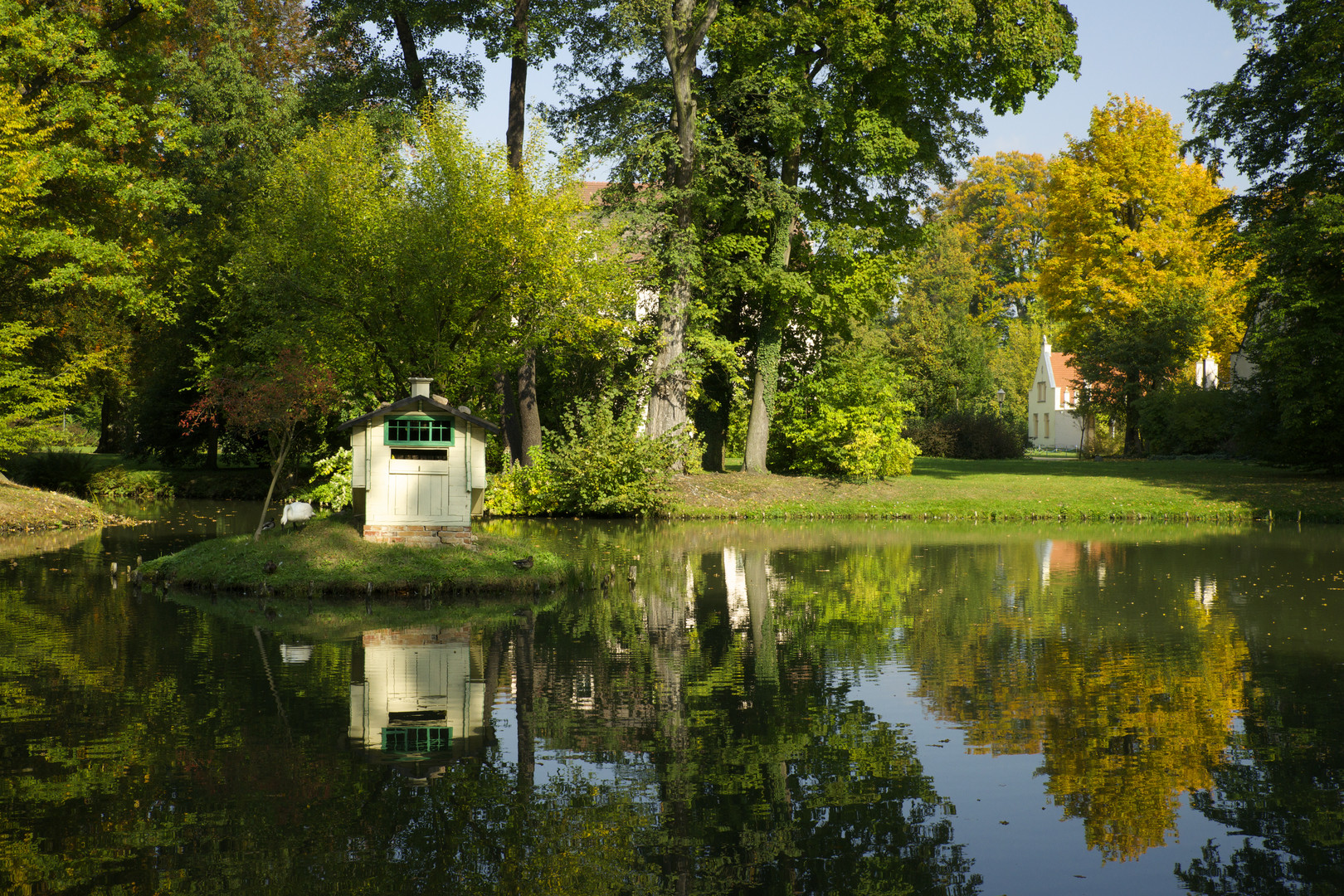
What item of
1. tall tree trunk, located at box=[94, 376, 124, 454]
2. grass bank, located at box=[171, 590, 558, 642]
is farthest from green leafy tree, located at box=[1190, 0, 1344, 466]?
tall tree trunk, located at box=[94, 376, 124, 454]

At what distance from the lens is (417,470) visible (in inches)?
625

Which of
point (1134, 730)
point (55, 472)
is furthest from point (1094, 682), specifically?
point (55, 472)

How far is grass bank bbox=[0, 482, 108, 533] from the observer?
2298cm

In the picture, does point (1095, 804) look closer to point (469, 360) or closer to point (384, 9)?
point (469, 360)

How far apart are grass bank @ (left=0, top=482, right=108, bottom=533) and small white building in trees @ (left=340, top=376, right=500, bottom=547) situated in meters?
11.5

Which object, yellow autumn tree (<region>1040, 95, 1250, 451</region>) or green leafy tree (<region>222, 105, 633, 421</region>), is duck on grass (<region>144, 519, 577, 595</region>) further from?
yellow autumn tree (<region>1040, 95, 1250, 451</region>)

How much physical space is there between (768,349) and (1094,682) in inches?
890

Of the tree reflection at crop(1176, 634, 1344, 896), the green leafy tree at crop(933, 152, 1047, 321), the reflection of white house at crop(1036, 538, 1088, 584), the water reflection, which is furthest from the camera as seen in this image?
the green leafy tree at crop(933, 152, 1047, 321)

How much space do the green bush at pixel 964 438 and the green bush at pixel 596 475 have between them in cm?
1892

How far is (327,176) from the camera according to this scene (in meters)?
24.4

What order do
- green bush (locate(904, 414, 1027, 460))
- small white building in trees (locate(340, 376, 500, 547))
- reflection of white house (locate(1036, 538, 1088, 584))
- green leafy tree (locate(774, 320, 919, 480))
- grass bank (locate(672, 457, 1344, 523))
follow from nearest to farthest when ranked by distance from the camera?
1. small white building in trees (locate(340, 376, 500, 547))
2. reflection of white house (locate(1036, 538, 1088, 584))
3. grass bank (locate(672, 457, 1344, 523))
4. green leafy tree (locate(774, 320, 919, 480))
5. green bush (locate(904, 414, 1027, 460))

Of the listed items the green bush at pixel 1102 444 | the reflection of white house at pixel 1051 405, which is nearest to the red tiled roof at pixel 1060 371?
the reflection of white house at pixel 1051 405

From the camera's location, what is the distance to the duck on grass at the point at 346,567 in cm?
1405

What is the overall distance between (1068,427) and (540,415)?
4550cm
